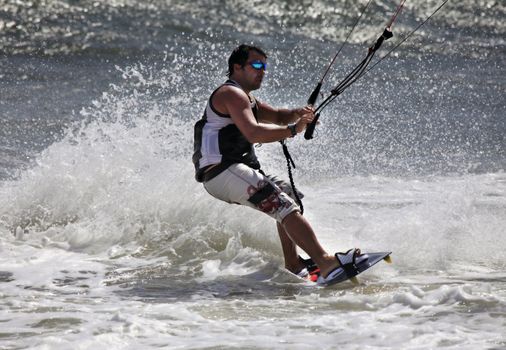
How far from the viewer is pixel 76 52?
17078 mm

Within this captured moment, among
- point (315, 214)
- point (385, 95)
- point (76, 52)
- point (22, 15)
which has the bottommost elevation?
point (315, 214)

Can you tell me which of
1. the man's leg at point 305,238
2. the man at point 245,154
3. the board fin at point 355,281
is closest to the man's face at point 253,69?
the man at point 245,154

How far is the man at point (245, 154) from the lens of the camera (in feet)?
20.2

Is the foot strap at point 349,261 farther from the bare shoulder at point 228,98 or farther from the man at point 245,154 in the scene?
the bare shoulder at point 228,98

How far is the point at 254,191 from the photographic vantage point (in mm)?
6277

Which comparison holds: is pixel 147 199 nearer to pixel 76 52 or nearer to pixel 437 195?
pixel 437 195

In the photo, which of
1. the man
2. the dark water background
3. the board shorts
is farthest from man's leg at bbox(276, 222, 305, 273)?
the dark water background

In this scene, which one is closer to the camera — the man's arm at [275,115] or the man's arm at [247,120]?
the man's arm at [247,120]

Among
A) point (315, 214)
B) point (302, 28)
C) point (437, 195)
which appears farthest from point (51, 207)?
point (302, 28)

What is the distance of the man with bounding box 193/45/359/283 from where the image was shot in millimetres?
6160

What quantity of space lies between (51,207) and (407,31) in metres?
12.3

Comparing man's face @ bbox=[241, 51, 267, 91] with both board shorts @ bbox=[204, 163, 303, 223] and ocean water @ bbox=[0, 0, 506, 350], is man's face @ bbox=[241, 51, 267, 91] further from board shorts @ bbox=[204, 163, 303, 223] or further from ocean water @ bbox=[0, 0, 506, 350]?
ocean water @ bbox=[0, 0, 506, 350]

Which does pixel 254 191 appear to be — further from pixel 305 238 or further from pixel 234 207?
pixel 234 207

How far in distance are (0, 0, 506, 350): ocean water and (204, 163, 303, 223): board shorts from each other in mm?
551
